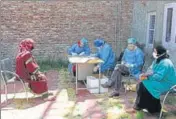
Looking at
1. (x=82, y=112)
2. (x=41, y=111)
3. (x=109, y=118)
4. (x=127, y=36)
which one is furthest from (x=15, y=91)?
(x=127, y=36)

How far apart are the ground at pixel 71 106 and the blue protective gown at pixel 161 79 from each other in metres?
0.46

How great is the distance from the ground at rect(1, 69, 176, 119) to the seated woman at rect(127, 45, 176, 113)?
0.23 m

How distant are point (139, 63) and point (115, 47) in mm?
4098

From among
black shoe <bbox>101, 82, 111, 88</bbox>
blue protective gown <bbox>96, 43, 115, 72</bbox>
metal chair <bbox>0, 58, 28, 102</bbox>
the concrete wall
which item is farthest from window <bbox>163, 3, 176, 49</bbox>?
metal chair <bbox>0, 58, 28, 102</bbox>

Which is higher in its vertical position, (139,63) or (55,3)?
(55,3)

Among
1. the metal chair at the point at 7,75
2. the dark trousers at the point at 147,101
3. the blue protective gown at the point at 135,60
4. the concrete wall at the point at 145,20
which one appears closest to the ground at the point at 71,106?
the dark trousers at the point at 147,101

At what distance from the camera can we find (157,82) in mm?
4625

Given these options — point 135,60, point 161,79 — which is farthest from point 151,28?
point 161,79

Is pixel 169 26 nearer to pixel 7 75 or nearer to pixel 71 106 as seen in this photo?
pixel 71 106

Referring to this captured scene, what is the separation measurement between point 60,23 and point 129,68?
445 cm

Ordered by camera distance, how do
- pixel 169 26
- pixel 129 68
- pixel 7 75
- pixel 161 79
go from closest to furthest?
pixel 161 79, pixel 7 75, pixel 129 68, pixel 169 26

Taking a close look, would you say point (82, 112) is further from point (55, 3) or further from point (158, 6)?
point (55, 3)

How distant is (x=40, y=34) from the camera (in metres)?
9.98

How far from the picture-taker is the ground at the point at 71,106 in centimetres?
478
